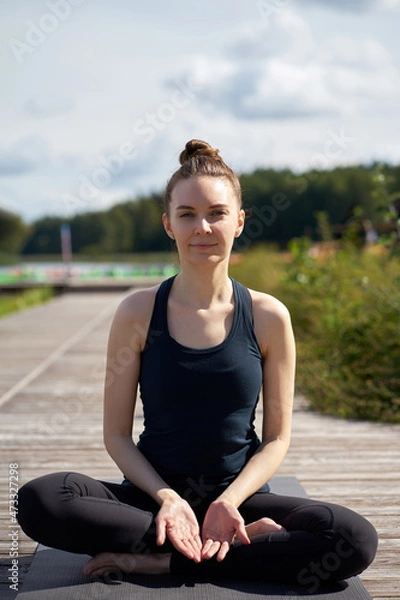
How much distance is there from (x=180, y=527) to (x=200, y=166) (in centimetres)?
88

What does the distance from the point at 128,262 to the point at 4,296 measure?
15.4 metres

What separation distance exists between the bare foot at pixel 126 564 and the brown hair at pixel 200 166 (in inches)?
34.6

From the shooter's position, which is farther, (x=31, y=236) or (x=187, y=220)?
(x=31, y=236)

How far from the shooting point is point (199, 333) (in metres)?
2.10

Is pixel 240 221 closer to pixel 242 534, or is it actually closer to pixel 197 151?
pixel 197 151

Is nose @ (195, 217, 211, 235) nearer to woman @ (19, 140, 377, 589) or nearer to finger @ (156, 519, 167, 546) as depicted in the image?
woman @ (19, 140, 377, 589)

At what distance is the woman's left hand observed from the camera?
6.21 feet

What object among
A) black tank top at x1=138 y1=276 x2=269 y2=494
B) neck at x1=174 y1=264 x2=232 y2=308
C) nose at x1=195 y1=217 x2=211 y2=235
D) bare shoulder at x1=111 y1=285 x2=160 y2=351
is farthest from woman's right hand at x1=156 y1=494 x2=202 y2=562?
nose at x1=195 y1=217 x2=211 y2=235

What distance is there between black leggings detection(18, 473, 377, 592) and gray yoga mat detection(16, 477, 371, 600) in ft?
0.11

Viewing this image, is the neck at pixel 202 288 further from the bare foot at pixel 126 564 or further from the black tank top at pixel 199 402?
the bare foot at pixel 126 564

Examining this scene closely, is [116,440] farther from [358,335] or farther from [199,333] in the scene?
[358,335]

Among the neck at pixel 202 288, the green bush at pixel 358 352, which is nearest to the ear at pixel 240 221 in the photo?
the neck at pixel 202 288

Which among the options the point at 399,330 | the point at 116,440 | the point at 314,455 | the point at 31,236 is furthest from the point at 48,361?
the point at 31,236

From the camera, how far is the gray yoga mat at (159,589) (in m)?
1.86
